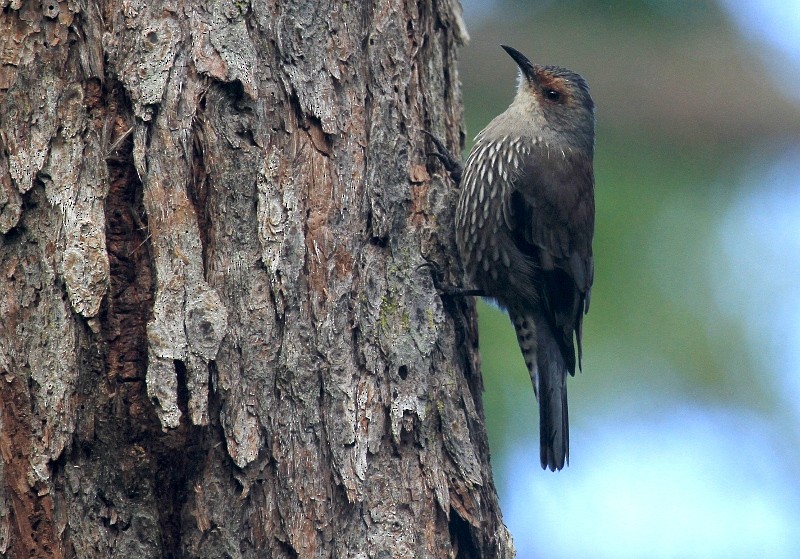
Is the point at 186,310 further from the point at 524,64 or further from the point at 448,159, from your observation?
the point at 524,64

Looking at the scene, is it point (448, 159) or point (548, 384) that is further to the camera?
point (548, 384)

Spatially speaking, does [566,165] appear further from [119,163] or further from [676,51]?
[119,163]

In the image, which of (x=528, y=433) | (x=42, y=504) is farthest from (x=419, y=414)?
(x=528, y=433)

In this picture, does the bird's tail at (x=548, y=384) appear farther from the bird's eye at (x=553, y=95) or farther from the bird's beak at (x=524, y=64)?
the bird's beak at (x=524, y=64)

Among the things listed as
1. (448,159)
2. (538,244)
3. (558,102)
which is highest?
(558,102)

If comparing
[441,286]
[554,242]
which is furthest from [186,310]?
[554,242]

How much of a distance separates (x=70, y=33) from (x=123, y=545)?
124 centimetres

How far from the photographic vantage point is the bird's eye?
154 inches

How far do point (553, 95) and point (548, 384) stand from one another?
4.42 ft

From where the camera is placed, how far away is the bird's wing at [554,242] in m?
3.61

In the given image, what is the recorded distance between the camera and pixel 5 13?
209 cm

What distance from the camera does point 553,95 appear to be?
3928mm

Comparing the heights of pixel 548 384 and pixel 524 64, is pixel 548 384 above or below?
below

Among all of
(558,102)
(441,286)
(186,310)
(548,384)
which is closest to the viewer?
(186,310)
